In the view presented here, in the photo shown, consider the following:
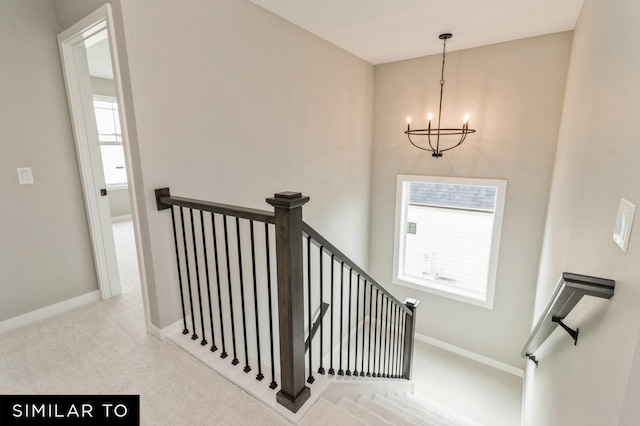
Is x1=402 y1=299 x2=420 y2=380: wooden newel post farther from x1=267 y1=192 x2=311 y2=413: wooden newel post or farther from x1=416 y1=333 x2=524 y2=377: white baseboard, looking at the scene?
x1=267 y1=192 x2=311 y2=413: wooden newel post

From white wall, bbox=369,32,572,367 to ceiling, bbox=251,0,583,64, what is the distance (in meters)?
0.28

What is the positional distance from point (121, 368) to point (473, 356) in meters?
4.16

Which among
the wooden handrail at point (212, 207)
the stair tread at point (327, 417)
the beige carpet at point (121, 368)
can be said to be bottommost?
the stair tread at point (327, 417)

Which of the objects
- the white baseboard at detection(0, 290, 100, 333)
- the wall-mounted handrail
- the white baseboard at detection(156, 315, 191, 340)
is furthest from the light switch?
the wall-mounted handrail

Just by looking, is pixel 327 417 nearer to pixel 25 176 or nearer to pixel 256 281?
pixel 256 281

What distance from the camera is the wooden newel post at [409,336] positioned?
318cm

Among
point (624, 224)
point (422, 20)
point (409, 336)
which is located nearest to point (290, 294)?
point (624, 224)

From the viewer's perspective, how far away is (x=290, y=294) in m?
1.43

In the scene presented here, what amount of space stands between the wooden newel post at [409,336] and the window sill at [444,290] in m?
1.12

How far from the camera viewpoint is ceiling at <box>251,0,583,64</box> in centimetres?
246

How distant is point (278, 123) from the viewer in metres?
2.72

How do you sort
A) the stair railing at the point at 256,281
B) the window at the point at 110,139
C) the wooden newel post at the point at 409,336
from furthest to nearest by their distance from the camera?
the window at the point at 110,139 → the wooden newel post at the point at 409,336 → the stair railing at the point at 256,281

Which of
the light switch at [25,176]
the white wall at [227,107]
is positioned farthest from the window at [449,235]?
the light switch at [25,176]

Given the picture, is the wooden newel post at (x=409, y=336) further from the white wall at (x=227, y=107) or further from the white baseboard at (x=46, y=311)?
the white baseboard at (x=46, y=311)
